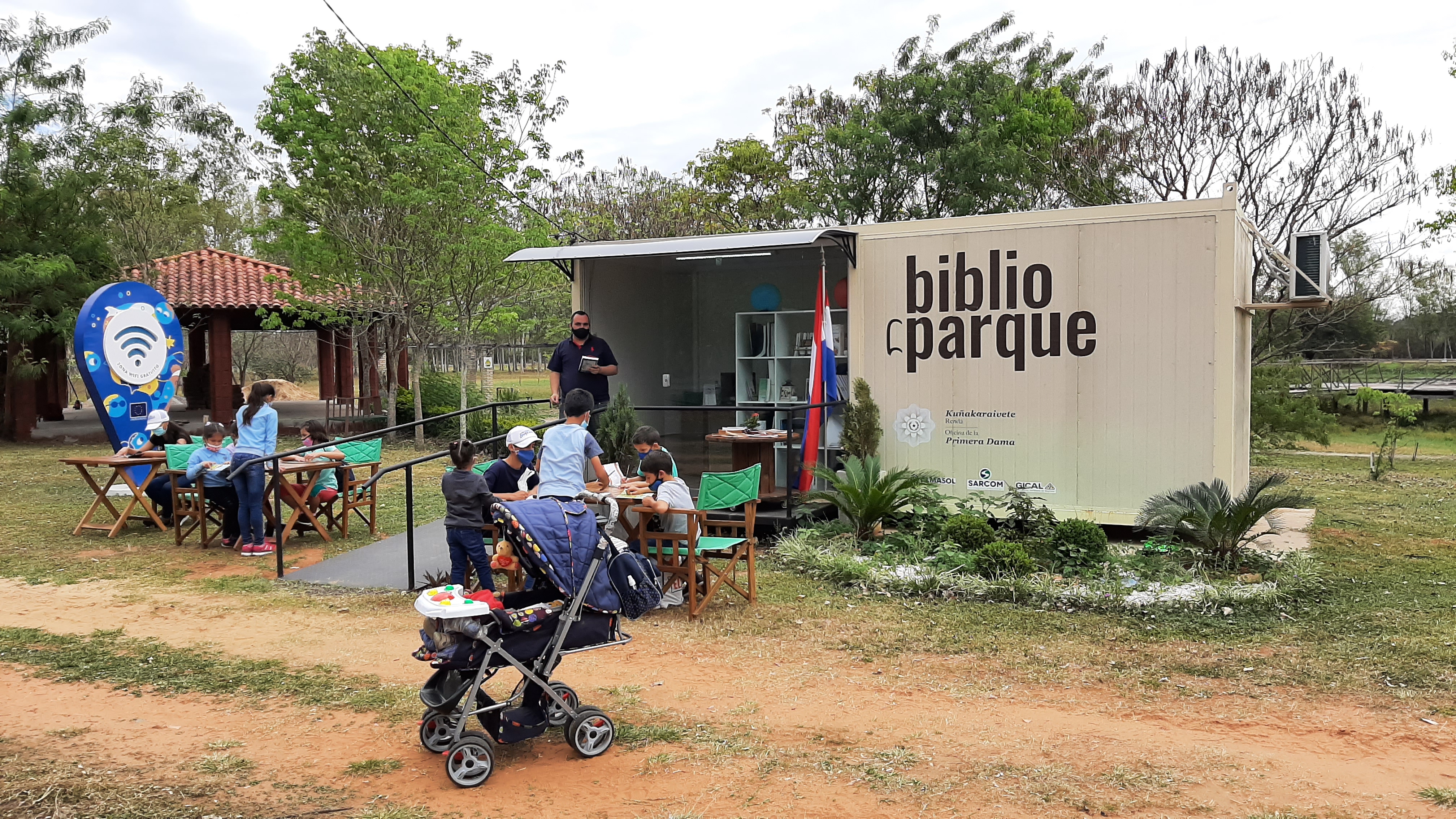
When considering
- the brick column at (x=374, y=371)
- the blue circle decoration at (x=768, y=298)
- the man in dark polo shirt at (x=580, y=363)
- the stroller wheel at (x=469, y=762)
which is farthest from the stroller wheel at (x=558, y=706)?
the brick column at (x=374, y=371)

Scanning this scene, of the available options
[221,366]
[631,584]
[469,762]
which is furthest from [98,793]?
[221,366]

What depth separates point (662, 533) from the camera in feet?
22.2

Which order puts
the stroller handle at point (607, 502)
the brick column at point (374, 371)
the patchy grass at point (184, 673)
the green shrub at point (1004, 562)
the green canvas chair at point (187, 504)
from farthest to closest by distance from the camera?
the brick column at point (374, 371) < the green canvas chair at point (187, 504) < the green shrub at point (1004, 562) < the stroller handle at point (607, 502) < the patchy grass at point (184, 673)

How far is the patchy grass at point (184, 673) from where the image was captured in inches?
204

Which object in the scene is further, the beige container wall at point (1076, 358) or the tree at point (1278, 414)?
the tree at point (1278, 414)

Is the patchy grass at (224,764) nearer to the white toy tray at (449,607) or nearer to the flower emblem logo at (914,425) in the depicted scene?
the white toy tray at (449,607)

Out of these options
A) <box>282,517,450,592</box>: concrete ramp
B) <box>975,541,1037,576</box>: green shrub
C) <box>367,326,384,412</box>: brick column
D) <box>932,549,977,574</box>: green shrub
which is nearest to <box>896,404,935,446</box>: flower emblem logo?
<box>932,549,977,574</box>: green shrub

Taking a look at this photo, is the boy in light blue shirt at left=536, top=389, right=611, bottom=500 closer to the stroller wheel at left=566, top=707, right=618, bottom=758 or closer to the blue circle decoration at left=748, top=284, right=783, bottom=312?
the stroller wheel at left=566, top=707, right=618, bottom=758

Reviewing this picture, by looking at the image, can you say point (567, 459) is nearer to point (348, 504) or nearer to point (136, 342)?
point (348, 504)

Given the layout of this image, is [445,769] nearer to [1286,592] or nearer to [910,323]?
[1286,592]

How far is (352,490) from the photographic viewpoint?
986 centimetres

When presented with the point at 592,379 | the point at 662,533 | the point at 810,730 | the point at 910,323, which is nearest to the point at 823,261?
the point at 910,323

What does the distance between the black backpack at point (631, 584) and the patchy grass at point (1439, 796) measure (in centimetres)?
302

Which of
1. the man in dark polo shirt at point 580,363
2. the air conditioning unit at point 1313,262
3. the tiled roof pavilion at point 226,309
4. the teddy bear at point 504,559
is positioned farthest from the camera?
the tiled roof pavilion at point 226,309
